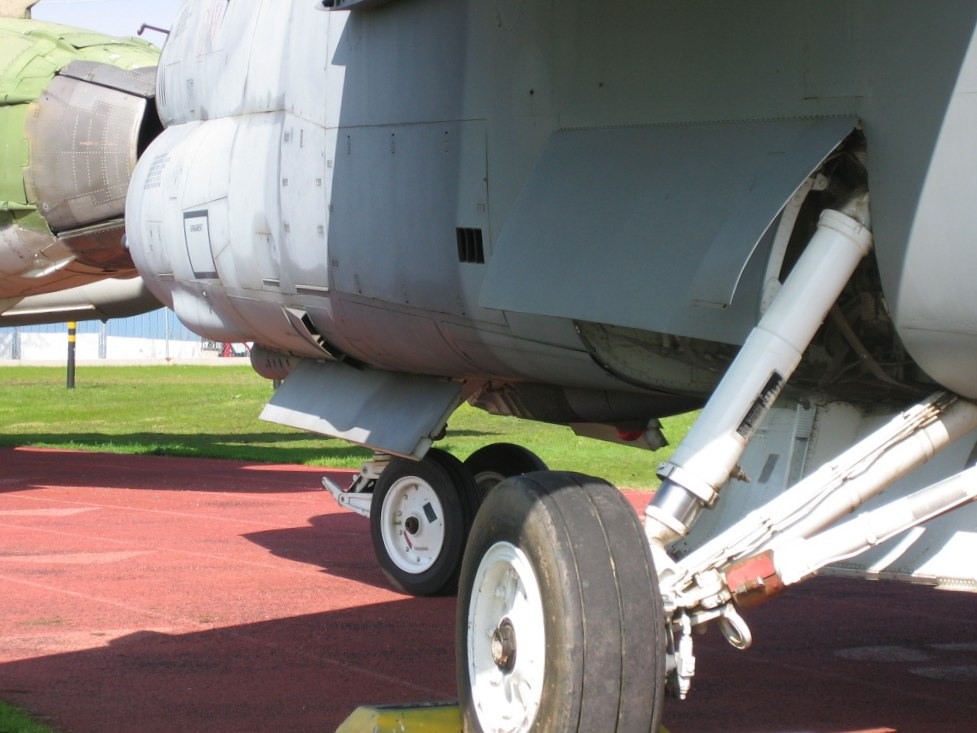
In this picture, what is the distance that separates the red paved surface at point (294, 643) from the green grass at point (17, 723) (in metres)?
0.10

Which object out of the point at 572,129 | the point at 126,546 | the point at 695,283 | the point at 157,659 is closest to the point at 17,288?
the point at 126,546

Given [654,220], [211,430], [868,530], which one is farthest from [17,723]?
[211,430]

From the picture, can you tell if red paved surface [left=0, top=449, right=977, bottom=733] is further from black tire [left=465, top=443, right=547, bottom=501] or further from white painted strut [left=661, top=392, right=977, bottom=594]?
white painted strut [left=661, top=392, right=977, bottom=594]

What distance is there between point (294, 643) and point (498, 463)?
233 centimetres

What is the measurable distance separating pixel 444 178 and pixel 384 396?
1934mm

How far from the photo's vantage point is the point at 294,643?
6918 millimetres

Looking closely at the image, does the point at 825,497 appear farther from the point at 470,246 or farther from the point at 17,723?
the point at 17,723

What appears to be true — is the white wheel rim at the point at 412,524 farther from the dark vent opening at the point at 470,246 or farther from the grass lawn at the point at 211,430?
the grass lawn at the point at 211,430

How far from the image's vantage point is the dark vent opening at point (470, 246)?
5910mm

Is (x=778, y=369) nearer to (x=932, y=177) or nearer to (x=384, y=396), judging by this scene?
(x=932, y=177)

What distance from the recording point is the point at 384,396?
25.3 feet

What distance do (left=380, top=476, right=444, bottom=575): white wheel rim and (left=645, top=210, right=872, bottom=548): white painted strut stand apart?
4336 millimetres

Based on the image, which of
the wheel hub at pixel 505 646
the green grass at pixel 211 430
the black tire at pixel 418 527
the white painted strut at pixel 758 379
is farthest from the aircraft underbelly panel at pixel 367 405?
the green grass at pixel 211 430

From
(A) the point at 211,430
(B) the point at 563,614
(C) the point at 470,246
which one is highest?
(C) the point at 470,246
